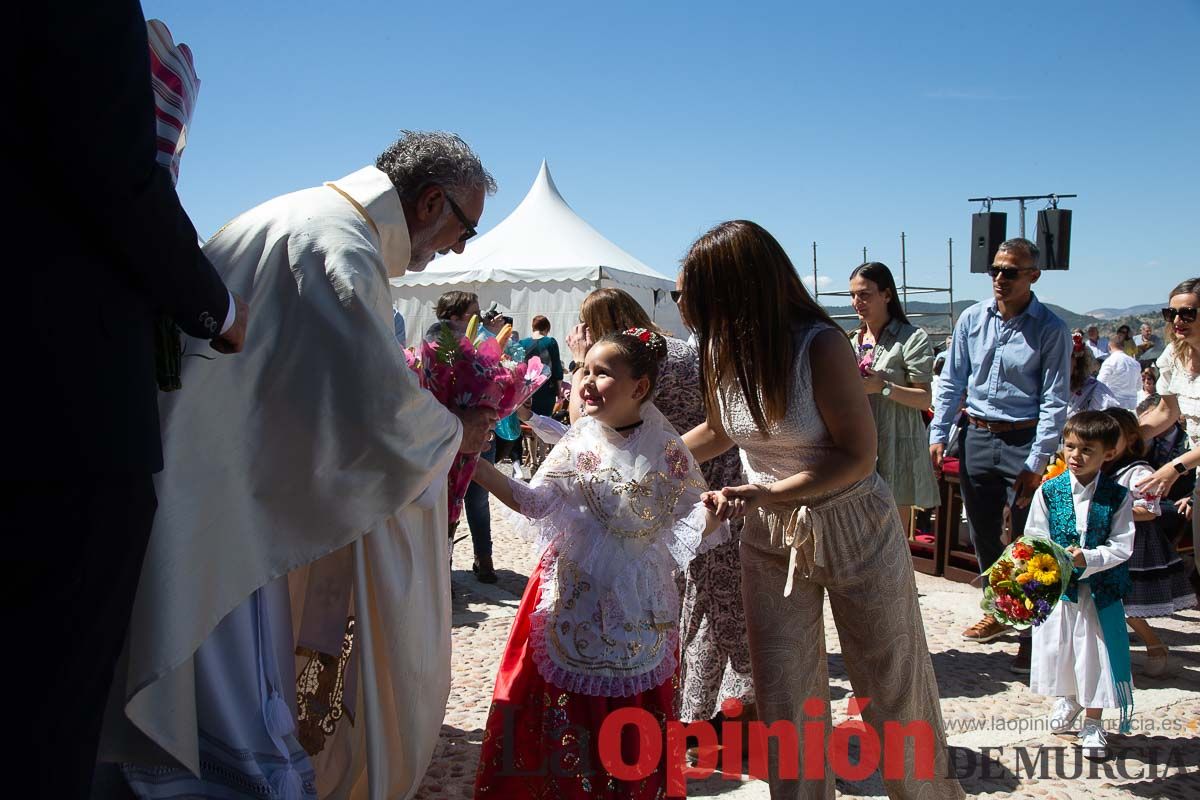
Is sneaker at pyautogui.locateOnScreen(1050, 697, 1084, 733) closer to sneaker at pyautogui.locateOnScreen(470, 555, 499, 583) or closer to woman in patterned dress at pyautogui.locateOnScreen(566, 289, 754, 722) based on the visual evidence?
woman in patterned dress at pyautogui.locateOnScreen(566, 289, 754, 722)

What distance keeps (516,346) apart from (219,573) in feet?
4.36

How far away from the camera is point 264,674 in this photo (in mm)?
2568

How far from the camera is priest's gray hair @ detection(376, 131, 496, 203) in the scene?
2887 mm

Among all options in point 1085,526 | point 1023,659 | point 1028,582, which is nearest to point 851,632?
point 1028,582

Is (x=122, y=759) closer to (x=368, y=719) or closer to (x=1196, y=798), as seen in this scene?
(x=368, y=719)

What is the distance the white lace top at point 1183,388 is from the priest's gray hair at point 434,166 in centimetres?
325

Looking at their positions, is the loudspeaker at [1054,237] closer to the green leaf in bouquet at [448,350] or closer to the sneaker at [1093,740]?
the sneaker at [1093,740]

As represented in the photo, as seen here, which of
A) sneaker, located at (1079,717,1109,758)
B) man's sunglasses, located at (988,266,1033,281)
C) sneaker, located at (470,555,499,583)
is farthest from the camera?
sneaker, located at (470,555,499,583)

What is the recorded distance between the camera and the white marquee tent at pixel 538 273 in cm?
1725

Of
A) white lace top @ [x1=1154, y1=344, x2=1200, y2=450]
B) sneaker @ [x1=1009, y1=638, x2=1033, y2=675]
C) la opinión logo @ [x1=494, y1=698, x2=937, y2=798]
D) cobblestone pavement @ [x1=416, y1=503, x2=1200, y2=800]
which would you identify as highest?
white lace top @ [x1=1154, y1=344, x2=1200, y2=450]

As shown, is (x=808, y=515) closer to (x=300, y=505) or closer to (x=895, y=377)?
(x=300, y=505)

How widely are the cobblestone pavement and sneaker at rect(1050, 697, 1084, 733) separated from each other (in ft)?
0.19

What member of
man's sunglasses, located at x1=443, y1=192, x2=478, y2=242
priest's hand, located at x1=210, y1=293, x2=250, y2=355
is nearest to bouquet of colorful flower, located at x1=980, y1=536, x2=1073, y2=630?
man's sunglasses, located at x1=443, y1=192, x2=478, y2=242

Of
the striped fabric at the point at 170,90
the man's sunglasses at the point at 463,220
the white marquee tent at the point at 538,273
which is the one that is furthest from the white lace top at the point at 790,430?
the white marquee tent at the point at 538,273
